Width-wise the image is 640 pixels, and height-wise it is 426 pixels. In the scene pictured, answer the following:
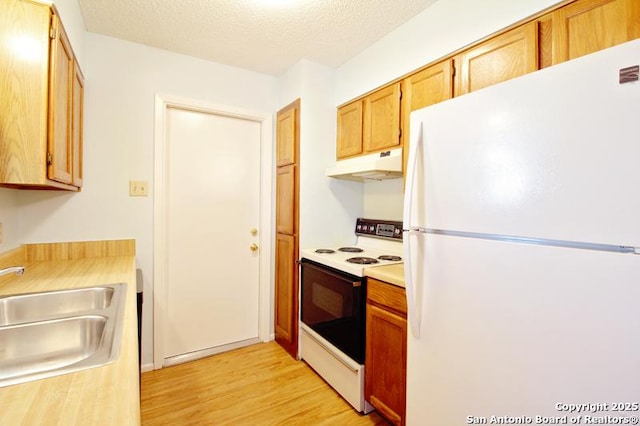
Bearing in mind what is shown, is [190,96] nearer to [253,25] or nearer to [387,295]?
[253,25]

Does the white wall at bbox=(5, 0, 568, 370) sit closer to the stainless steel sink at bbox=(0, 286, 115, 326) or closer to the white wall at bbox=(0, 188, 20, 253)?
the white wall at bbox=(0, 188, 20, 253)

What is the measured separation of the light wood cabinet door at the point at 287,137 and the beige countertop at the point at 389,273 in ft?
3.66

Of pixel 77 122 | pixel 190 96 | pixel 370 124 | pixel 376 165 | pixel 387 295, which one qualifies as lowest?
pixel 387 295

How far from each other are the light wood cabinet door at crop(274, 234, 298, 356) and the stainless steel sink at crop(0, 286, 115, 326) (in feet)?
4.26

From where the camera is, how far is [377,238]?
240 cm

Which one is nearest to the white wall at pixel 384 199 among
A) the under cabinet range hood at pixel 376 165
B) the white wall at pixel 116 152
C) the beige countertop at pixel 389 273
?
the under cabinet range hood at pixel 376 165

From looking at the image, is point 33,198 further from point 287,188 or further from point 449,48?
point 449,48

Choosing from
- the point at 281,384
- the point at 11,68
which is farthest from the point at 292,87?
the point at 281,384

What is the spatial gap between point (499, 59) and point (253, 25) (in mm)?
1435

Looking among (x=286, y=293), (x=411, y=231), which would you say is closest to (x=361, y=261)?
(x=411, y=231)

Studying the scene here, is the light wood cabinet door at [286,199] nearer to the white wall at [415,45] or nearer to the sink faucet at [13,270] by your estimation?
the white wall at [415,45]

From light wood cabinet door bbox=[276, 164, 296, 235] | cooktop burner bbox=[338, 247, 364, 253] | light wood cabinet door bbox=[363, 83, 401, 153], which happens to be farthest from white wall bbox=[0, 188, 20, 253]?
light wood cabinet door bbox=[363, 83, 401, 153]

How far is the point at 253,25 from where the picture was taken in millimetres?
1927

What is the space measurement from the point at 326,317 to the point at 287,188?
1052 mm
